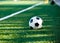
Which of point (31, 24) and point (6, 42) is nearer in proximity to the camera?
point (6, 42)

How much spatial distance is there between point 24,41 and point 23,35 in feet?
1.61

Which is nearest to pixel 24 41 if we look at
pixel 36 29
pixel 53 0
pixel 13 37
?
pixel 13 37

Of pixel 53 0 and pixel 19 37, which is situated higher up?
pixel 53 0

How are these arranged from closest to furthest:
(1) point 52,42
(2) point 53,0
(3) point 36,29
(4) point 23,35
A: 1. (1) point 52,42
2. (4) point 23,35
3. (3) point 36,29
4. (2) point 53,0

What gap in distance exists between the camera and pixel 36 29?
14.7ft

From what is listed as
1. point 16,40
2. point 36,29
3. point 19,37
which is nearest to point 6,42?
point 16,40

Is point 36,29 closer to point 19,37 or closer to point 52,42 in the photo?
point 19,37

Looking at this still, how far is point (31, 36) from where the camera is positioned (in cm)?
374

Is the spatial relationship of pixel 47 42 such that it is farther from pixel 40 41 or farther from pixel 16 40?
pixel 16 40

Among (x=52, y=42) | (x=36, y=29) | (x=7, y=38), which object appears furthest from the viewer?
(x=36, y=29)

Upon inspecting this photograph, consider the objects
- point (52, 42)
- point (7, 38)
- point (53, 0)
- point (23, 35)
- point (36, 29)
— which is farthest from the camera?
point (53, 0)

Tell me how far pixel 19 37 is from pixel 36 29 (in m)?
0.91

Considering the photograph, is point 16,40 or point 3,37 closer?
point 16,40

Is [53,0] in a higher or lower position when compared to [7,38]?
higher
